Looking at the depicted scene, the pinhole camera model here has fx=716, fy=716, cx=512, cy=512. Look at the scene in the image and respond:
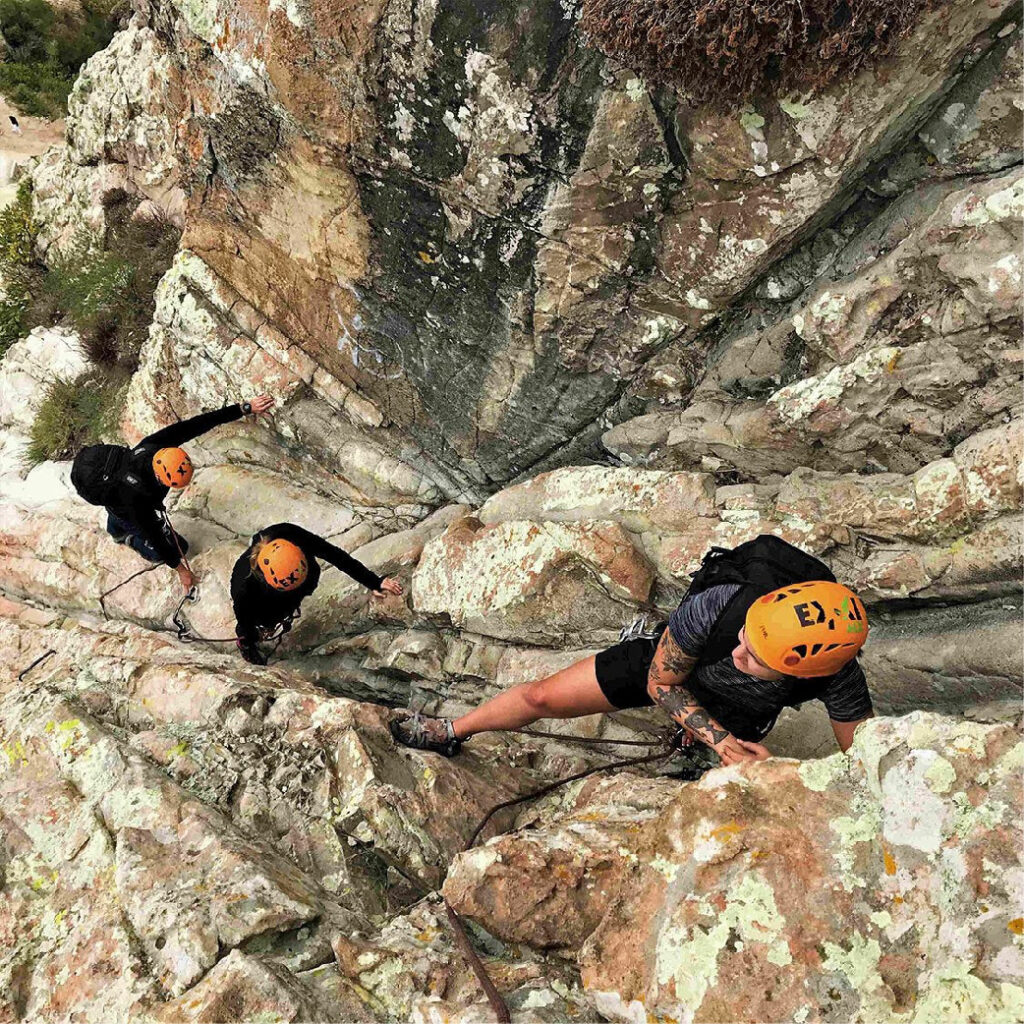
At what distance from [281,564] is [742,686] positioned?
4.25m

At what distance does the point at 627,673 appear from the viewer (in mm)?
5258

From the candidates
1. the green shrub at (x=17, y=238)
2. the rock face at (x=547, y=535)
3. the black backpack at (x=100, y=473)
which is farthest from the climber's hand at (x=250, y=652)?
the green shrub at (x=17, y=238)

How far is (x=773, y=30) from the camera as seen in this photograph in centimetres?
448

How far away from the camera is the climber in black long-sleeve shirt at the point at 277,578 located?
6730mm

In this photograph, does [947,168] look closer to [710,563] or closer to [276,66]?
[710,563]

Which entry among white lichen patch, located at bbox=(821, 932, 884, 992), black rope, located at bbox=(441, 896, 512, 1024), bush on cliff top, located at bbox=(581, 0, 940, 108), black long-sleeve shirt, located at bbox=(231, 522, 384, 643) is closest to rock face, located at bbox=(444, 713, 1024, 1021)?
white lichen patch, located at bbox=(821, 932, 884, 992)

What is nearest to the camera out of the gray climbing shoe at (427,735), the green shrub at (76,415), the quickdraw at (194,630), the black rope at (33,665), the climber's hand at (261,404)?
the gray climbing shoe at (427,735)

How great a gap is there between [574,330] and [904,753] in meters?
4.53

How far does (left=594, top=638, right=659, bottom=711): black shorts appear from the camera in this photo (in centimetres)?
522

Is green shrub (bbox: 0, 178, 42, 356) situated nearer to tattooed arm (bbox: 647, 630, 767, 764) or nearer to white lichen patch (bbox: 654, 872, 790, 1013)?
tattooed arm (bbox: 647, 630, 767, 764)

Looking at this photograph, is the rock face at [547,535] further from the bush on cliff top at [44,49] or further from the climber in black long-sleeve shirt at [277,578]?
the bush on cliff top at [44,49]

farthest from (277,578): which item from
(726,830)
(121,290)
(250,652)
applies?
(121,290)

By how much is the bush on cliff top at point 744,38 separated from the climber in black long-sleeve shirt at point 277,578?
4.91 meters

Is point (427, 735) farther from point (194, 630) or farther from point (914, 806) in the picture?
point (194, 630)
